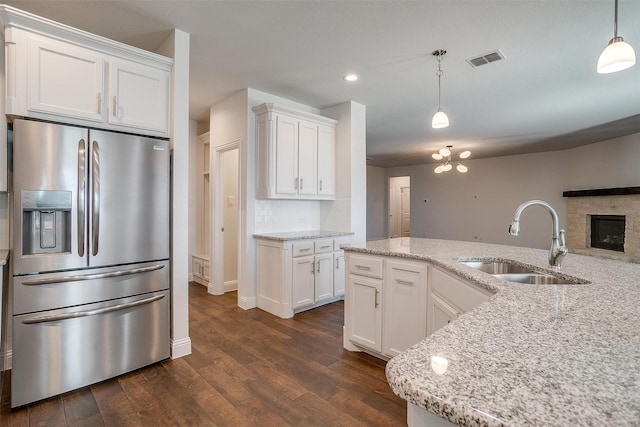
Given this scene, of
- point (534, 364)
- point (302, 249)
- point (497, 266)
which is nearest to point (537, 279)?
point (497, 266)

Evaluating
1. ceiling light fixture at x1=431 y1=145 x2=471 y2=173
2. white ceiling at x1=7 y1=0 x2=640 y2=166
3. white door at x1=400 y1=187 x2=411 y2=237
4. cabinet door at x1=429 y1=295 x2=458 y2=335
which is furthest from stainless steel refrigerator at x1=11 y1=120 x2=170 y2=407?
white door at x1=400 y1=187 x2=411 y2=237

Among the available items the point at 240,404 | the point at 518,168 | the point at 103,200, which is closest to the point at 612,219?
the point at 518,168

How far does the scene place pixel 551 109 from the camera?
4.50 m

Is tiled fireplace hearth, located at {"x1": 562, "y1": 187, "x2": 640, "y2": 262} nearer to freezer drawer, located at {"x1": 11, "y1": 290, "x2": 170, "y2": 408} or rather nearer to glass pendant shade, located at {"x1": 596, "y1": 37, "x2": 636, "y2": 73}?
glass pendant shade, located at {"x1": 596, "y1": 37, "x2": 636, "y2": 73}

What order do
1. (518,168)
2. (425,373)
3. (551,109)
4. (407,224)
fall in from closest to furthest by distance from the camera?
(425,373), (551,109), (518,168), (407,224)

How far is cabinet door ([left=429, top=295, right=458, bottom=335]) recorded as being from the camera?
1.81 m

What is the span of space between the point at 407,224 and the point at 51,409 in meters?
10.2

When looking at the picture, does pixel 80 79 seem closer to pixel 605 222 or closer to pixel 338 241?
pixel 338 241

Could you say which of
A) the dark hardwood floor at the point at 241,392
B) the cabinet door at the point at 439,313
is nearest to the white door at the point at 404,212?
the dark hardwood floor at the point at 241,392

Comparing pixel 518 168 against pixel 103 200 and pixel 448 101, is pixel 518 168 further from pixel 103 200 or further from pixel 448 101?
pixel 103 200

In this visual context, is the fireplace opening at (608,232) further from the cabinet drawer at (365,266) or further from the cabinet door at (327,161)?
the cabinet drawer at (365,266)

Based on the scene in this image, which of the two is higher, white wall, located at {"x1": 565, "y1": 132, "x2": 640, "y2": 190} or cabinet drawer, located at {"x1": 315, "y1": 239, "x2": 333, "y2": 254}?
white wall, located at {"x1": 565, "y1": 132, "x2": 640, "y2": 190}

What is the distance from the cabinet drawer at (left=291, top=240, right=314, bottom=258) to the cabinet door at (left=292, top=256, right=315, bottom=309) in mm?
58

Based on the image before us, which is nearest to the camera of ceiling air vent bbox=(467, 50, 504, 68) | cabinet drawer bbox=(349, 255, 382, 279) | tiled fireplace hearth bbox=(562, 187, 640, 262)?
cabinet drawer bbox=(349, 255, 382, 279)
